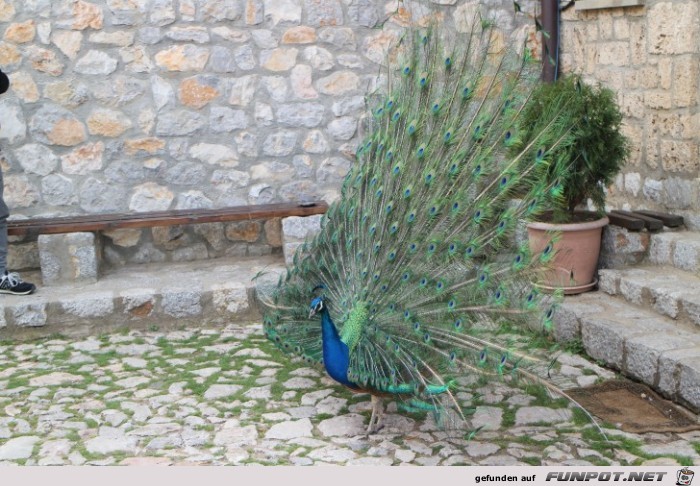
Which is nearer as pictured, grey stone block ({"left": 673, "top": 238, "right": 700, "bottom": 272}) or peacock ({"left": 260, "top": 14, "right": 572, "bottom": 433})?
peacock ({"left": 260, "top": 14, "right": 572, "bottom": 433})

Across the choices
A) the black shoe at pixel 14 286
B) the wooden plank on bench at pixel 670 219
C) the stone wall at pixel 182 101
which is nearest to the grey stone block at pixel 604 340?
the wooden plank on bench at pixel 670 219

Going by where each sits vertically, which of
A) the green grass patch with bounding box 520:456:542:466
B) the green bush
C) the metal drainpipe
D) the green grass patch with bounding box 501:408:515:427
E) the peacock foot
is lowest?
the green grass patch with bounding box 520:456:542:466

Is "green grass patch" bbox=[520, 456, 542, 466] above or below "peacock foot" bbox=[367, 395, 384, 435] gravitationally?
below

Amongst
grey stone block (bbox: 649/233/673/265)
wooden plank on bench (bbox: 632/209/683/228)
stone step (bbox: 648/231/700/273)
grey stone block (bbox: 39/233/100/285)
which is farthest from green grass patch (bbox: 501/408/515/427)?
grey stone block (bbox: 39/233/100/285)

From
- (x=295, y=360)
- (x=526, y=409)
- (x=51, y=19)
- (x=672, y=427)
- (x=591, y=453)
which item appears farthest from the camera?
(x=51, y=19)

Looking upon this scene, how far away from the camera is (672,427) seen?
4.20 meters

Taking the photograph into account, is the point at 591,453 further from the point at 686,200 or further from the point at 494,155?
the point at 686,200

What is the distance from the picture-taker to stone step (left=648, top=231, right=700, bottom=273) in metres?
5.40

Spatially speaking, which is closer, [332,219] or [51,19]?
[332,219]

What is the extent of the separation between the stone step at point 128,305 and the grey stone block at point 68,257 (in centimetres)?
6

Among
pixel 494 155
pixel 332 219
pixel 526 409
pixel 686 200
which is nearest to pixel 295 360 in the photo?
pixel 332 219

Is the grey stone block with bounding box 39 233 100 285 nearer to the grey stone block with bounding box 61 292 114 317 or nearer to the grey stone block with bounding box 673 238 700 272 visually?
the grey stone block with bounding box 61 292 114 317

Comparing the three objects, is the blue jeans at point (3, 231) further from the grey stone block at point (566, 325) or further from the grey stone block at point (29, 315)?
the grey stone block at point (566, 325)

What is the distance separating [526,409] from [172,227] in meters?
3.29
